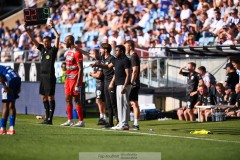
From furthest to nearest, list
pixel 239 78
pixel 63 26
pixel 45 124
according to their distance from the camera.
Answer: pixel 63 26 < pixel 239 78 < pixel 45 124

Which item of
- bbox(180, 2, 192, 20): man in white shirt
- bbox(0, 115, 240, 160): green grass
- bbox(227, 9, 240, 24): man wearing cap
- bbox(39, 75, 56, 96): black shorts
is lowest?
bbox(0, 115, 240, 160): green grass

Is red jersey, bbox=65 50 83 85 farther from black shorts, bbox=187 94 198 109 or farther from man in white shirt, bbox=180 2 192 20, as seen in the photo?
man in white shirt, bbox=180 2 192 20

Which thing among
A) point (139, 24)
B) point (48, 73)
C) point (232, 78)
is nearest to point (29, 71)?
point (139, 24)

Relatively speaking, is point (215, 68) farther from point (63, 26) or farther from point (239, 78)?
point (63, 26)

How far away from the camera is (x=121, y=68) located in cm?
1731

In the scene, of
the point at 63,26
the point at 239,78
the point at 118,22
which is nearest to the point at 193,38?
the point at 239,78

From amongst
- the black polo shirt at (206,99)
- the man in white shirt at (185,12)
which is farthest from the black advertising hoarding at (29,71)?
the black polo shirt at (206,99)

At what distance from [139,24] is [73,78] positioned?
36.0 ft

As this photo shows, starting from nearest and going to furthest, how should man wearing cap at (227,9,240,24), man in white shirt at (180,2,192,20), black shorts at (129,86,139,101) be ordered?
black shorts at (129,86,139,101), man wearing cap at (227,9,240,24), man in white shirt at (180,2,192,20)

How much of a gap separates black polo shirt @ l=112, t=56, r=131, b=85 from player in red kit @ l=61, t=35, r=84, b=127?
155cm

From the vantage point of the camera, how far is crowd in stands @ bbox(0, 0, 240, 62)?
82.9ft

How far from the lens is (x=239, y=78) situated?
21922 mm

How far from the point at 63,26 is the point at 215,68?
12.5m

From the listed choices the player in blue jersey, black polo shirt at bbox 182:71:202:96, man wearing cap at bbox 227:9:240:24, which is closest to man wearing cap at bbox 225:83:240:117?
black polo shirt at bbox 182:71:202:96
